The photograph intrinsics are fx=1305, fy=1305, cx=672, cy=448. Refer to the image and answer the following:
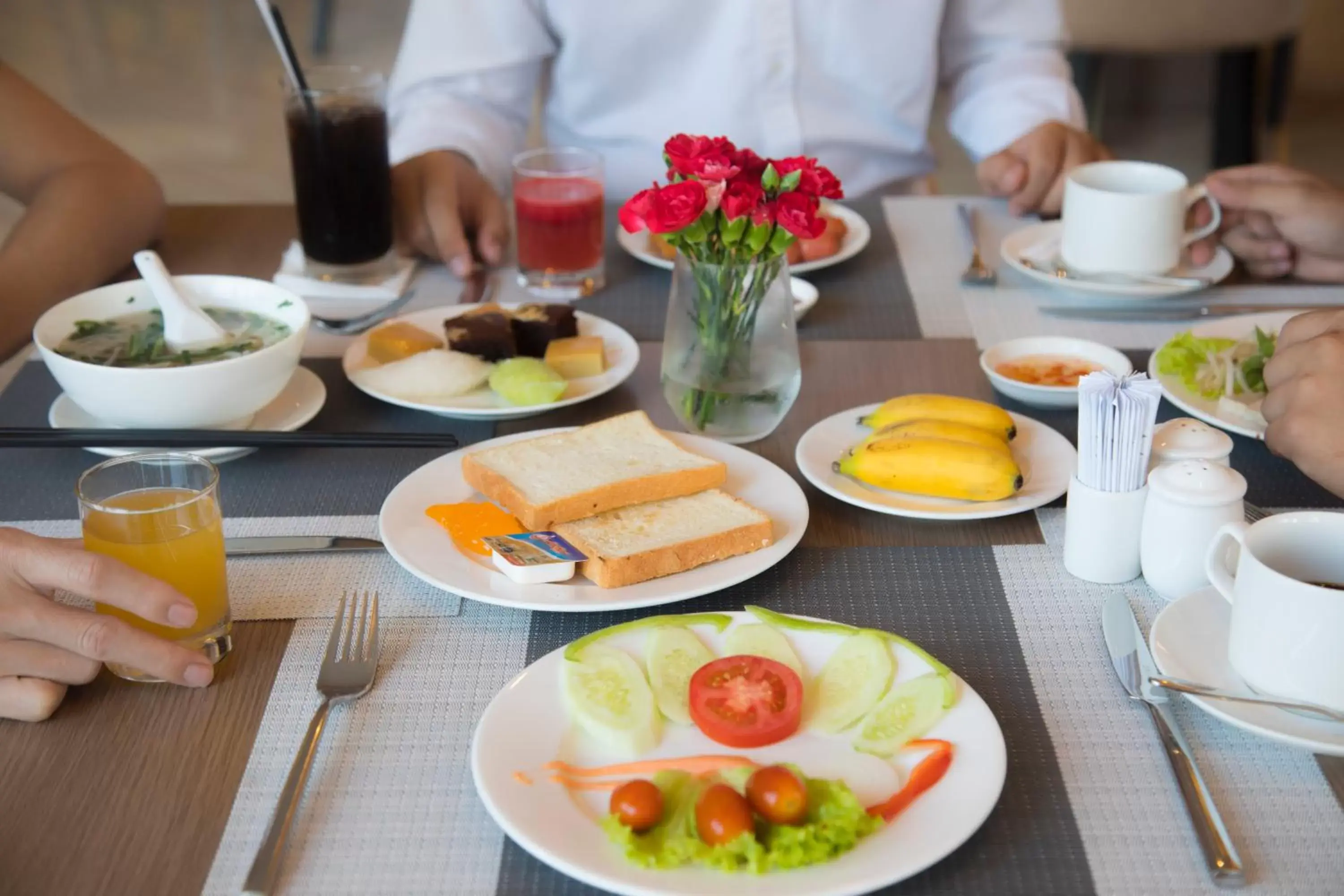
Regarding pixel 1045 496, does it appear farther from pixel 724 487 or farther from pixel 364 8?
pixel 364 8

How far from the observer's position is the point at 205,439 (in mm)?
1124

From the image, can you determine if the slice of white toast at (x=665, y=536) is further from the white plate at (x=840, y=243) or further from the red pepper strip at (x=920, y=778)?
the white plate at (x=840, y=243)

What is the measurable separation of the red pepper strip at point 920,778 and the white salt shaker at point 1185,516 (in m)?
0.28

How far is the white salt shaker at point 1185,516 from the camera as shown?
3.03ft

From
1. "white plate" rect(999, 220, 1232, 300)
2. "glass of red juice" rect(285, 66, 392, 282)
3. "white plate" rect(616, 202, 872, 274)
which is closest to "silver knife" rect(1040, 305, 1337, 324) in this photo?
"white plate" rect(999, 220, 1232, 300)

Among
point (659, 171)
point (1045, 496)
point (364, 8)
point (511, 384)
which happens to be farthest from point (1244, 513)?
point (364, 8)

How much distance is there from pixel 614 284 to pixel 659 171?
55 cm

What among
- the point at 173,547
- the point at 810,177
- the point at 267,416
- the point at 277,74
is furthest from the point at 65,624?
the point at 277,74

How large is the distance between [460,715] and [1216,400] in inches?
31.4

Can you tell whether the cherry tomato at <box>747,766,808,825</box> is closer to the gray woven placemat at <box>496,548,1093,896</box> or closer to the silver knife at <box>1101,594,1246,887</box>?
the gray woven placemat at <box>496,548,1093,896</box>

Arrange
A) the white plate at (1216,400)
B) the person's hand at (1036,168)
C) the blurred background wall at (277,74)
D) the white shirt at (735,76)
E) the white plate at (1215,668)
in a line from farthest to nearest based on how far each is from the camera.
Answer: the blurred background wall at (277,74)
the white shirt at (735,76)
the person's hand at (1036,168)
the white plate at (1216,400)
the white plate at (1215,668)

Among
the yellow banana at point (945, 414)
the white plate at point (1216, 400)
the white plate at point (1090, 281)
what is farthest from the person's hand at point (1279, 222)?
the yellow banana at point (945, 414)

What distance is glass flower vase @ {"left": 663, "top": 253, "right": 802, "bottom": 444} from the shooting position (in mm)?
1163

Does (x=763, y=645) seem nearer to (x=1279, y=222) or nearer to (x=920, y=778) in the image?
(x=920, y=778)
